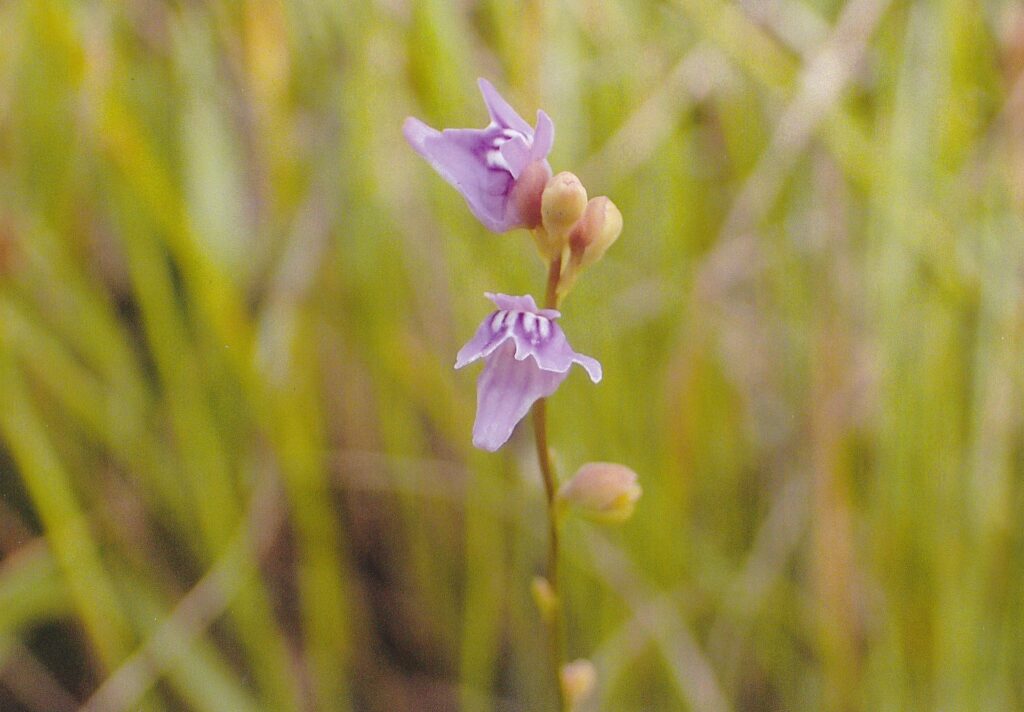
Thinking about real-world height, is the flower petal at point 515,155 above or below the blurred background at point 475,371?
below

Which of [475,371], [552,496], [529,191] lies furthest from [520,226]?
[475,371]

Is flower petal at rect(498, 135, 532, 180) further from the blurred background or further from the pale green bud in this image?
the blurred background

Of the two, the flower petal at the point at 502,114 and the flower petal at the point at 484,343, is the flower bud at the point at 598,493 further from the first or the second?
the flower petal at the point at 502,114

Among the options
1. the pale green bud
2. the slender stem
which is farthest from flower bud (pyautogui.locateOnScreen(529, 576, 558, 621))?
the pale green bud

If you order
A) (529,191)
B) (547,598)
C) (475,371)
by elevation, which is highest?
(475,371)

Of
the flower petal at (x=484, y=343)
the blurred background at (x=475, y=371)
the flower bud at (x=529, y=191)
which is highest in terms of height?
the blurred background at (x=475, y=371)

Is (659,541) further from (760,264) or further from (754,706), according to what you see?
(760,264)

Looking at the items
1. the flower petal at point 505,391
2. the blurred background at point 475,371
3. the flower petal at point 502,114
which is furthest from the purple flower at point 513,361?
the blurred background at point 475,371

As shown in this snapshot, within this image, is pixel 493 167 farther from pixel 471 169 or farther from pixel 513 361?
pixel 513 361
